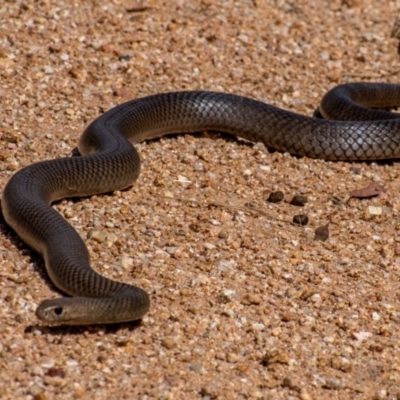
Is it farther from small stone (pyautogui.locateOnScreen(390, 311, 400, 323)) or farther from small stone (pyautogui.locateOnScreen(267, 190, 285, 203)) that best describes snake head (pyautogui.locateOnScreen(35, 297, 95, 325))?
small stone (pyautogui.locateOnScreen(267, 190, 285, 203))

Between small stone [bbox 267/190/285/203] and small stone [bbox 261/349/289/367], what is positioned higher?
small stone [bbox 267/190/285/203]

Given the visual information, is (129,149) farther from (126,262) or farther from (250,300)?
(250,300)

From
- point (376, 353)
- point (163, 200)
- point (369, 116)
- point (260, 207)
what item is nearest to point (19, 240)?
point (163, 200)

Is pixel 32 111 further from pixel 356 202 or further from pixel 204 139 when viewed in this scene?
pixel 356 202

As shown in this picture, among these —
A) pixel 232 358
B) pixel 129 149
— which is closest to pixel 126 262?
pixel 232 358

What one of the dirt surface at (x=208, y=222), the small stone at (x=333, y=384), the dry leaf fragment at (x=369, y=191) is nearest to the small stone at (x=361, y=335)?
the dirt surface at (x=208, y=222)

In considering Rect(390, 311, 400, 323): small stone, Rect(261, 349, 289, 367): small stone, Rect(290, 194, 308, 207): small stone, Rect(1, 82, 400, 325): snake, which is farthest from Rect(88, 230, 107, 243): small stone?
Rect(390, 311, 400, 323): small stone
